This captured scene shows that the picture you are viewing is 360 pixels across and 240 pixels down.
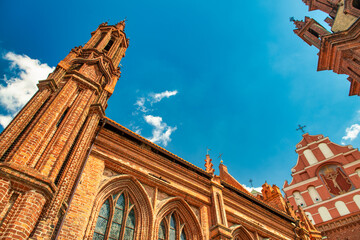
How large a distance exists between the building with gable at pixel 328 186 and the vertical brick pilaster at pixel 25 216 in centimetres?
2365

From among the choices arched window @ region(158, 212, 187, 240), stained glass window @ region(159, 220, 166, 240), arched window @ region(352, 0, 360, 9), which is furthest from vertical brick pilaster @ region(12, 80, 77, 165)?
arched window @ region(352, 0, 360, 9)

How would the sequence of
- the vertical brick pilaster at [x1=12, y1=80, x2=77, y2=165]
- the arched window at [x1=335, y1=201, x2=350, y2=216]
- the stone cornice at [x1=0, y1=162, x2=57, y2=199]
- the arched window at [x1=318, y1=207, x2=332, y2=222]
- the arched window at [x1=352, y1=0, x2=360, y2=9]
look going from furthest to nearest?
the arched window at [x1=318, y1=207, x2=332, y2=222], the arched window at [x1=335, y1=201, x2=350, y2=216], the arched window at [x1=352, y1=0, x2=360, y2=9], the vertical brick pilaster at [x1=12, y1=80, x2=77, y2=165], the stone cornice at [x1=0, y1=162, x2=57, y2=199]

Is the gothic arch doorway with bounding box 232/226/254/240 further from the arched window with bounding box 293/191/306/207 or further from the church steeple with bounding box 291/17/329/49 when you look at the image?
the church steeple with bounding box 291/17/329/49

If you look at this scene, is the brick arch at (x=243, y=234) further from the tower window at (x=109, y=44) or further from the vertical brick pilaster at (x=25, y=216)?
the tower window at (x=109, y=44)

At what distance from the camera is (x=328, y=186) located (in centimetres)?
→ 2558

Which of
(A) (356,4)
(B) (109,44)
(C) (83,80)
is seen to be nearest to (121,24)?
(B) (109,44)

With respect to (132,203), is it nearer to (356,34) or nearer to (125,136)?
(125,136)

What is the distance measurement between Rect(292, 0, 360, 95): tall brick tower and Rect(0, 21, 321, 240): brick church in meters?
13.5

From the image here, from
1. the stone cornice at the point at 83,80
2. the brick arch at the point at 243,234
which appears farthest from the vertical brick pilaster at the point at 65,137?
the brick arch at the point at 243,234

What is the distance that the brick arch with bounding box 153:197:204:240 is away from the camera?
1026 centimetres

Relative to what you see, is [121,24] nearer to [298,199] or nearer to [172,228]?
[172,228]

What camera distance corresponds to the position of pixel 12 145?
22.5 ft

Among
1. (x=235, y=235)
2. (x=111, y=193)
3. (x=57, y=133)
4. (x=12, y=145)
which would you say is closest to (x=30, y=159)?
(x=12, y=145)

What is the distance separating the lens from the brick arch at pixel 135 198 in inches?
346
